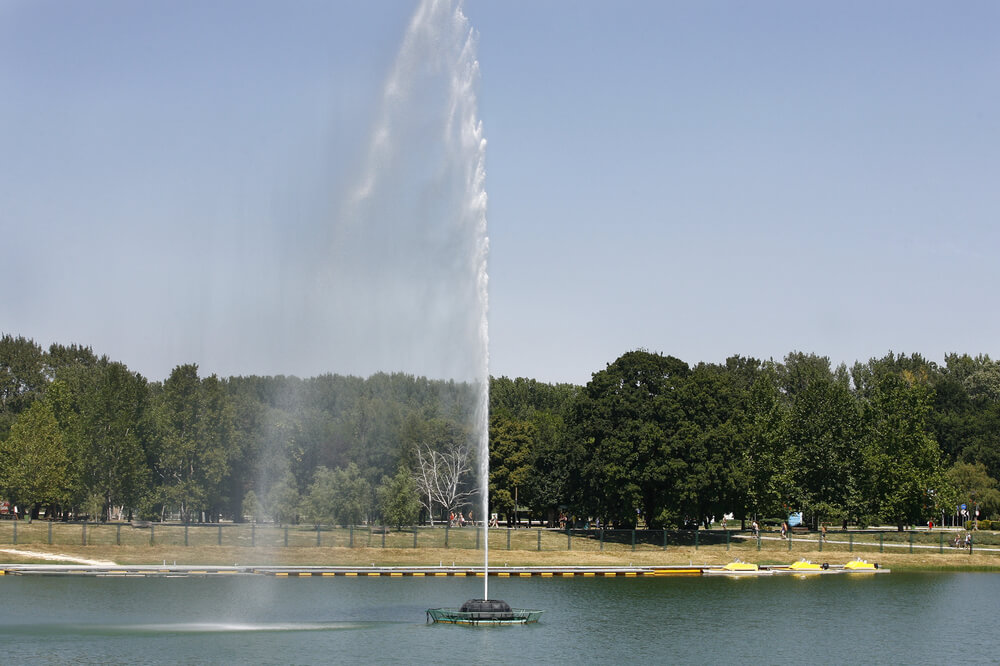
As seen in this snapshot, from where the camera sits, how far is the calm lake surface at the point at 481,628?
38.6 meters

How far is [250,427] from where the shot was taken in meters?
106

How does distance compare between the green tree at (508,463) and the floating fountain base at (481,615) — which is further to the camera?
the green tree at (508,463)

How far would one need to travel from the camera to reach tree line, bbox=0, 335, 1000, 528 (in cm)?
8387

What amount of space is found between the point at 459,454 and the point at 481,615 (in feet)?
220

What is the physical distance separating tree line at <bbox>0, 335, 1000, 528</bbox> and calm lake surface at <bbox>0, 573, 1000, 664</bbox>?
2001 cm

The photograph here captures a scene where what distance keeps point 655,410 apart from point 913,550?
23.5 meters

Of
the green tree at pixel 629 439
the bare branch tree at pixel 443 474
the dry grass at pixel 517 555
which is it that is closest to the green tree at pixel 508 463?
the bare branch tree at pixel 443 474

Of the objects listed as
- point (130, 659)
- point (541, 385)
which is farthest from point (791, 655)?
point (541, 385)

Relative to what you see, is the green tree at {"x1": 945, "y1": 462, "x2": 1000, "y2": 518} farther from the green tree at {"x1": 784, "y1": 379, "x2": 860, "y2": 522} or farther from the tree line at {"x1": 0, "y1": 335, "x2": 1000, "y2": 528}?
the green tree at {"x1": 784, "y1": 379, "x2": 860, "y2": 522}

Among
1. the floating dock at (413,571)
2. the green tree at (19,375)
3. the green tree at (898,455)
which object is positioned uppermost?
the green tree at (19,375)

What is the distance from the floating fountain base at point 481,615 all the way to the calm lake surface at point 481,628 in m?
0.63

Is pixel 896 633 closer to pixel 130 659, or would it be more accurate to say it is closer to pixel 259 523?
pixel 130 659

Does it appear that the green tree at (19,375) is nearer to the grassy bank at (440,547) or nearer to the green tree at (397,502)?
the grassy bank at (440,547)

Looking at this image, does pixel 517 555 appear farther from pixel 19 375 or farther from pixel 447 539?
pixel 19 375
